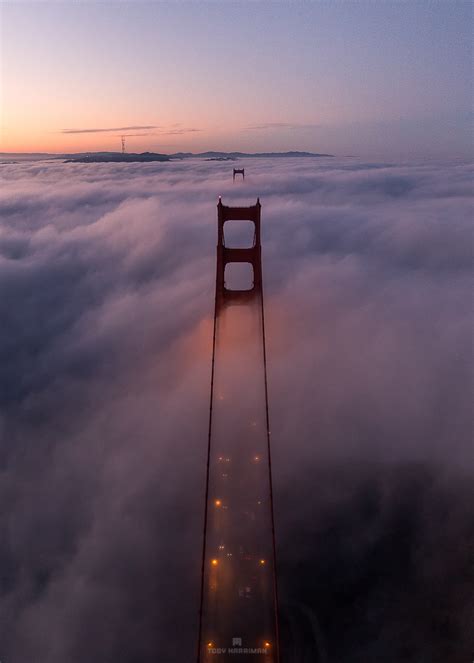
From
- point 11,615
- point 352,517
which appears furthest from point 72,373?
point 352,517

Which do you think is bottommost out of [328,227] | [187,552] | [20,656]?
[20,656]

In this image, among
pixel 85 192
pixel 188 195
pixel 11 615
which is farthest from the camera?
pixel 85 192

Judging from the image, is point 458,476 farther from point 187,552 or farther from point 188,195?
point 188,195

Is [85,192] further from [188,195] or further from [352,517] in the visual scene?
[352,517]

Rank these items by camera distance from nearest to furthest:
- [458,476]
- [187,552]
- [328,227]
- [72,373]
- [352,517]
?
1. [187,552]
2. [352,517]
3. [458,476]
4. [72,373]
5. [328,227]

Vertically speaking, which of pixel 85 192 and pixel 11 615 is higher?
pixel 85 192

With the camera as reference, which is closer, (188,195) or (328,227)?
(328,227)

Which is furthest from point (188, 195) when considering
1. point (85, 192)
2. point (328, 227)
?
point (328, 227)
